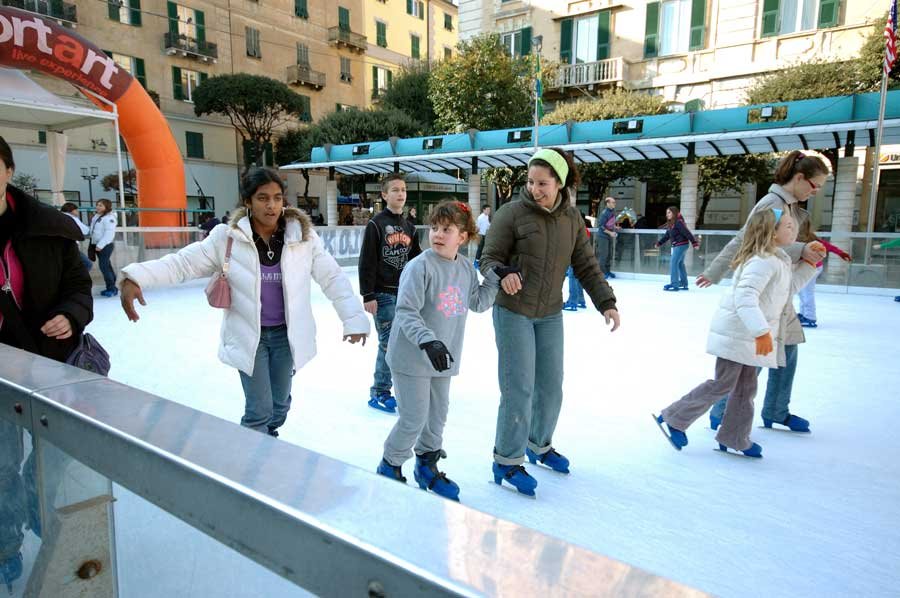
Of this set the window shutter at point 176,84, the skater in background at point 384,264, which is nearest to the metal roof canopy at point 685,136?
the skater in background at point 384,264

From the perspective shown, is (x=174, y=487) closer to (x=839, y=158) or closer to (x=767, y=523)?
(x=767, y=523)

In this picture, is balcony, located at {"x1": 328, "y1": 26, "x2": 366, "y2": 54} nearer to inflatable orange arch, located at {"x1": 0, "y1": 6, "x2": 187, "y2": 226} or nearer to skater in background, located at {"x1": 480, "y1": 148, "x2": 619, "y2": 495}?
inflatable orange arch, located at {"x1": 0, "y1": 6, "x2": 187, "y2": 226}

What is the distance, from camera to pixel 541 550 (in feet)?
1.68

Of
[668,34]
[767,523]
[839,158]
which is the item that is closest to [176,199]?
[767,523]

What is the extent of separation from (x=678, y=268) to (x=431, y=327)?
8.63 m

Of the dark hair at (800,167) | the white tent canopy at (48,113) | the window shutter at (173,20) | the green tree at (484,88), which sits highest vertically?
the window shutter at (173,20)

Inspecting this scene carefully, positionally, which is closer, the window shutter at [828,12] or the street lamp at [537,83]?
the street lamp at [537,83]

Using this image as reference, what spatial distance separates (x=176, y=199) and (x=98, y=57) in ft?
10.2

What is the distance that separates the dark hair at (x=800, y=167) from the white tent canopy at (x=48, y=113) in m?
9.65

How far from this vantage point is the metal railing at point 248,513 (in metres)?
0.50

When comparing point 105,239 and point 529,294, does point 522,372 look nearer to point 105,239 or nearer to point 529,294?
point 529,294

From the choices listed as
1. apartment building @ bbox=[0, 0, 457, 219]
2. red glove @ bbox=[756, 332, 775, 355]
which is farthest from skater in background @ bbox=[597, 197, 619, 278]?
apartment building @ bbox=[0, 0, 457, 219]

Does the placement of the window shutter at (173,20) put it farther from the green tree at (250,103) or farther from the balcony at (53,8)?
the balcony at (53,8)

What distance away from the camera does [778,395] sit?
330 cm
